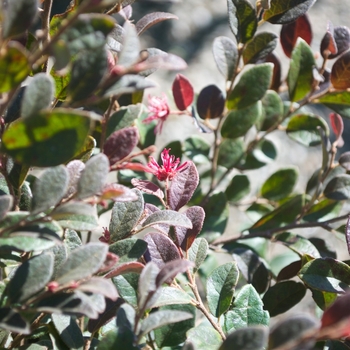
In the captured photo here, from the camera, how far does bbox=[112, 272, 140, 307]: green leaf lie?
24.4 inches

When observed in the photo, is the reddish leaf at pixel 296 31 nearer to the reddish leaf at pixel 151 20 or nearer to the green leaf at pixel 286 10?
the green leaf at pixel 286 10

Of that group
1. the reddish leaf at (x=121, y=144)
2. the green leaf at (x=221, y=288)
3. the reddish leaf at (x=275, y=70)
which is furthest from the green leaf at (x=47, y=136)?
the reddish leaf at (x=275, y=70)

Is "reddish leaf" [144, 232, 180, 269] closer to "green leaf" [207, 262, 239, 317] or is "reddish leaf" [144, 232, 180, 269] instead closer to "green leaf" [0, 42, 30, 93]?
"green leaf" [207, 262, 239, 317]

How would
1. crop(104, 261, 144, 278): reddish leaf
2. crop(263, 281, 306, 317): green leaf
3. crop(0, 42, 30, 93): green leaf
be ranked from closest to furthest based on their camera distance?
crop(0, 42, 30, 93): green leaf → crop(104, 261, 144, 278): reddish leaf → crop(263, 281, 306, 317): green leaf

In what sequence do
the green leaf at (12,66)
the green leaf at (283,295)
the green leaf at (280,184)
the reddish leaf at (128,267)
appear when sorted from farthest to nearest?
the green leaf at (280,184) < the green leaf at (283,295) < the reddish leaf at (128,267) < the green leaf at (12,66)

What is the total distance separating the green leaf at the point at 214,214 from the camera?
1045mm

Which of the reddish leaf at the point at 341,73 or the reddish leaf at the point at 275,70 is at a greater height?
the reddish leaf at the point at 341,73

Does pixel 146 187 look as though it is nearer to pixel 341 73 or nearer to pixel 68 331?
pixel 68 331

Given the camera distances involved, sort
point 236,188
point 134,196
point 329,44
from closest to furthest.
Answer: point 134,196, point 329,44, point 236,188

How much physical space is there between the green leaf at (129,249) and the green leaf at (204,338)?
0.36 ft

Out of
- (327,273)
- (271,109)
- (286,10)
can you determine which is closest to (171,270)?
(327,273)

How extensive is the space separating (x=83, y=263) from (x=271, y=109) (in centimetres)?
66

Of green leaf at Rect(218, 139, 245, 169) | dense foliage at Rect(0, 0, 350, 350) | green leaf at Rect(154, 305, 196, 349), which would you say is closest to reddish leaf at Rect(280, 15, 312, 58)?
dense foliage at Rect(0, 0, 350, 350)

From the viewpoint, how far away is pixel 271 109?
3.43 ft
